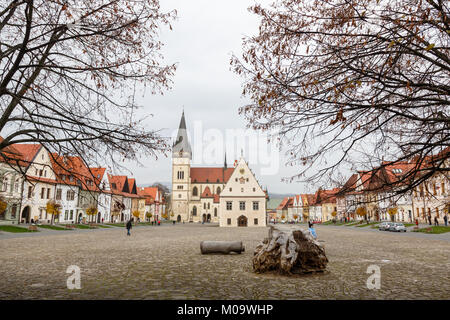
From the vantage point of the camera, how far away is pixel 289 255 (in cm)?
844

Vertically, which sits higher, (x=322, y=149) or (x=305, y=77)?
(x=305, y=77)

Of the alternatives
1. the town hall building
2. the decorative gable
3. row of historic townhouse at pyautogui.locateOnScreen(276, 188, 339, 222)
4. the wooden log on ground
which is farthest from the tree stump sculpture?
the town hall building

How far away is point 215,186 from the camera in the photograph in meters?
104

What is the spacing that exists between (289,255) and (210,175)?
98.2 meters

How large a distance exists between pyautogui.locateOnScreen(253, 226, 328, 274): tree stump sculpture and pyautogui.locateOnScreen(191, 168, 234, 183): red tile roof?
312 ft

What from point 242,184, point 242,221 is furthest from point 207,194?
point 242,221

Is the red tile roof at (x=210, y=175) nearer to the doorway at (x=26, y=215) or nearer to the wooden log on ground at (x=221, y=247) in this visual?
the doorway at (x=26, y=215)

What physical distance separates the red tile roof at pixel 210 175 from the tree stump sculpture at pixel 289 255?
9517cm

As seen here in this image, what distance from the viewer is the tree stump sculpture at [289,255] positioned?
842 centimetres

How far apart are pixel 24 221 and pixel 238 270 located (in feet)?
141

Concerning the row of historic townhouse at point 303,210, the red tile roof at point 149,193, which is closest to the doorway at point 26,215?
the row of historic townhouse at point 303,210
